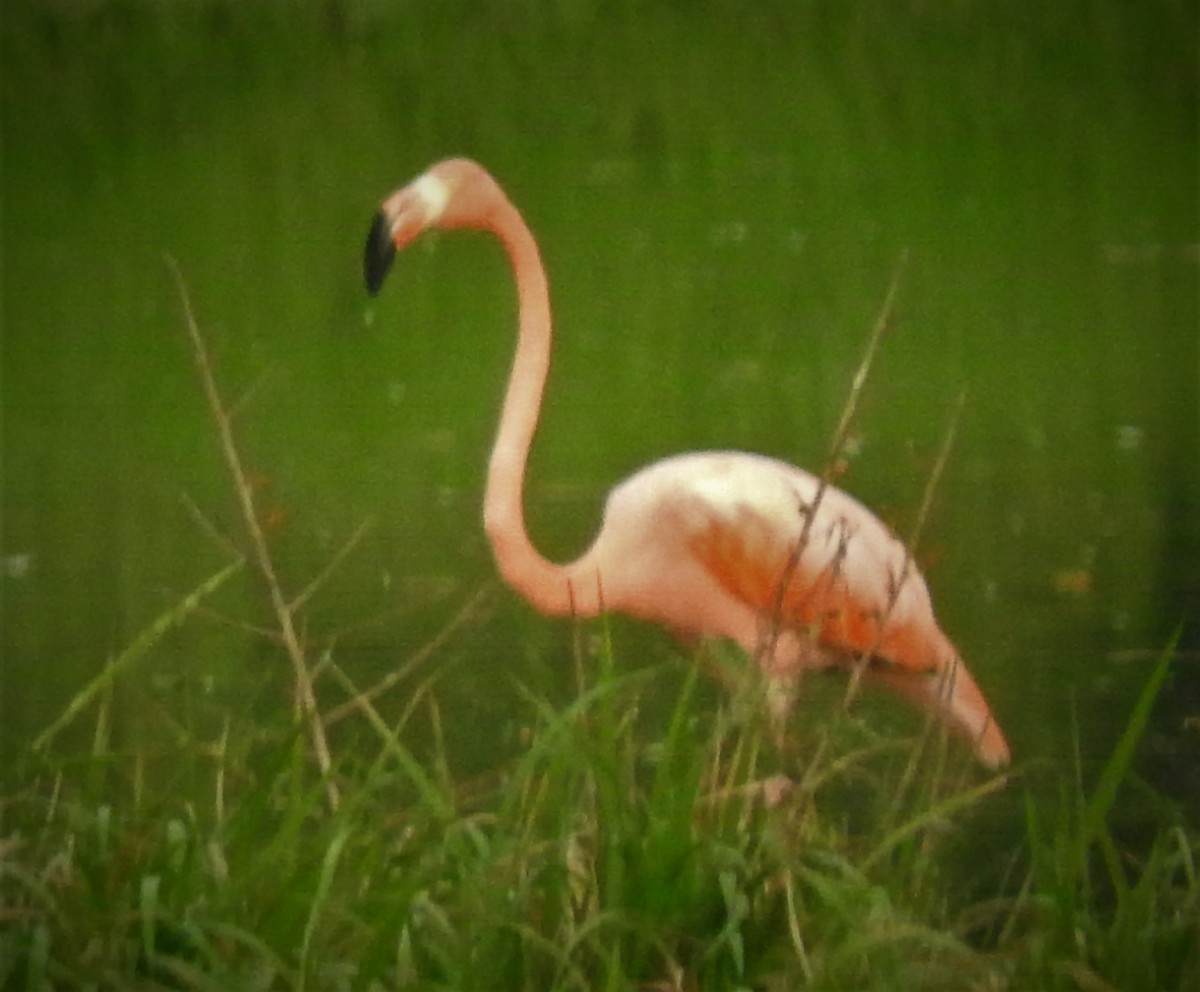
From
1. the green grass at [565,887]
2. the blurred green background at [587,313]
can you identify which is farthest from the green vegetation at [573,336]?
the green grass at [565,887]

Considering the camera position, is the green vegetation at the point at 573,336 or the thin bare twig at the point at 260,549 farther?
the green vegetation at the point at 573,336

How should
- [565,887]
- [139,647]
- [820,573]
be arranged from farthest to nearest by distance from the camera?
[820,573]
[139,647]
[565,887]

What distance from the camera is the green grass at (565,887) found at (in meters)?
1.06

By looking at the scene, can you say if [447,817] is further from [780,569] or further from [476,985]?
[780,569]

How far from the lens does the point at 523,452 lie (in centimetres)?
141

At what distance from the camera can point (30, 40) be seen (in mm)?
1514

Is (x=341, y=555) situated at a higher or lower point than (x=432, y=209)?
lower

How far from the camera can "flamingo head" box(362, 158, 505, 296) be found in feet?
4.71

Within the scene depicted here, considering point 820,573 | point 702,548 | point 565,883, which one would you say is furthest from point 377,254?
point 565,883

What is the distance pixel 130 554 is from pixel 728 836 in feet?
2.25

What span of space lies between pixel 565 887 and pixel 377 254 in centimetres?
66

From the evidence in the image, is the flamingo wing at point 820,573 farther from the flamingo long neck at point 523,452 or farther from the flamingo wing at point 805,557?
the flamingo long neck at point 523,452

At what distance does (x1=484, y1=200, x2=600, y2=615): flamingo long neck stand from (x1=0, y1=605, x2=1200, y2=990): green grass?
0.21 m

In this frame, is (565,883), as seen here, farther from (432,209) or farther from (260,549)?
(432,209)
